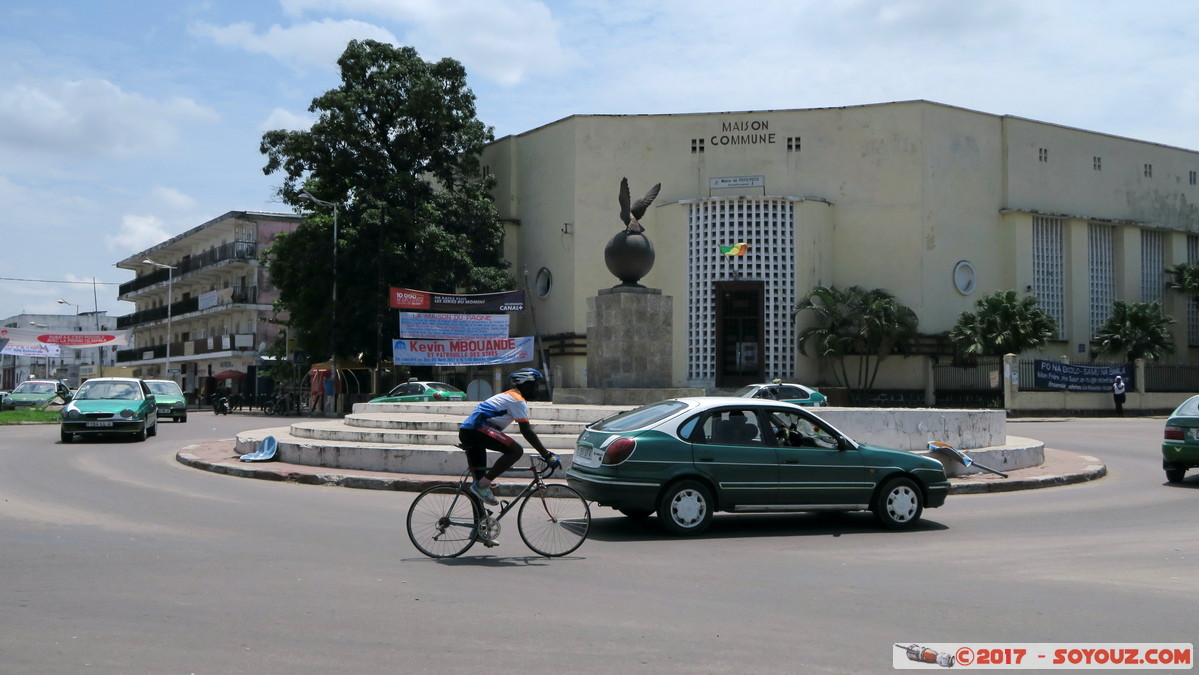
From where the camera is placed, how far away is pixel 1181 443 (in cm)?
1546

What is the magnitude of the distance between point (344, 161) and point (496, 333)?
1040cm

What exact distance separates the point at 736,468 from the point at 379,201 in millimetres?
33014

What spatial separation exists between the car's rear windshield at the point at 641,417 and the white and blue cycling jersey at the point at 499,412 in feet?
6.31

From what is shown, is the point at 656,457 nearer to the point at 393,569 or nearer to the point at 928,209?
Result: the point at 393,569

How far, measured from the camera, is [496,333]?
1513 inches

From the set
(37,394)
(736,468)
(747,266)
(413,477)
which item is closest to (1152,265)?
(747,266)

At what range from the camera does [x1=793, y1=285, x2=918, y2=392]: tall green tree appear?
37875 millimetres

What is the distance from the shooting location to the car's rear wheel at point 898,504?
35.7 feet

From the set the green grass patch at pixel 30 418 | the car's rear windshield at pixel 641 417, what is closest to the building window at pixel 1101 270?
the car's rear windshield at pixel 641 417

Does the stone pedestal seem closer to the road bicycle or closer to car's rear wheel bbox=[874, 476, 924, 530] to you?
car's rear wheel bbox=[874, 476, 924, 530]

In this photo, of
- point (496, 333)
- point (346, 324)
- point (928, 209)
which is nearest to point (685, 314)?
point (496, 333)

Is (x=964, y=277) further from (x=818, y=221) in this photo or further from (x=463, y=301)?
(x=463, y=301)

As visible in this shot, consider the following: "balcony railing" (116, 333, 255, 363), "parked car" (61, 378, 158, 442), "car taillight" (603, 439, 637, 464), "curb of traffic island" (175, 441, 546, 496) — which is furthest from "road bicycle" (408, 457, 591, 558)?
"balcony railing" (116, 333, 255, 363)

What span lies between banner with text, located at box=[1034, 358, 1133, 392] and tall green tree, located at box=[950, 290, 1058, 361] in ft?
3.48
